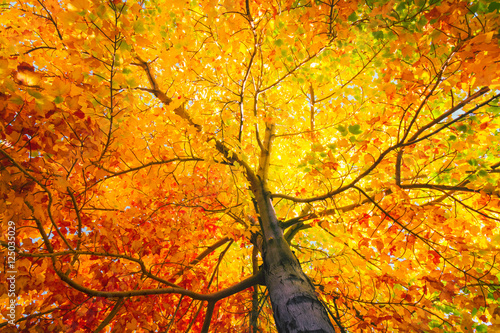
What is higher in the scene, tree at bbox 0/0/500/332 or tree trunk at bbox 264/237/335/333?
tree at bbox 0/0/500/332

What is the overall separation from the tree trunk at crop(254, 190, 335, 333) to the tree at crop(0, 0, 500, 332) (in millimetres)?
17

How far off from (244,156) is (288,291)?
5.01ft

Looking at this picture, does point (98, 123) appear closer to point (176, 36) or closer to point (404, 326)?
point (176, 36)

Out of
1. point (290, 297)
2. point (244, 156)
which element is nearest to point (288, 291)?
point (290, 297)

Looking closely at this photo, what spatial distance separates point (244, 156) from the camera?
8.97 feet

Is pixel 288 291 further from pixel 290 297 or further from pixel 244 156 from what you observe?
pixel 244 156

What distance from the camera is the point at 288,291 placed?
2053 millimetres

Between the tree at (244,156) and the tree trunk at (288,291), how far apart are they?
2 centimetres

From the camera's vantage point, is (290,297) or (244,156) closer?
(290,297)

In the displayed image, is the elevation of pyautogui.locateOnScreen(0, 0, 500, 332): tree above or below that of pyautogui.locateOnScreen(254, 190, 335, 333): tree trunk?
above

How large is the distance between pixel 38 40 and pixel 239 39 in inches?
125

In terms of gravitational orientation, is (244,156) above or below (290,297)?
above

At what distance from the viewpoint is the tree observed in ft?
5.82

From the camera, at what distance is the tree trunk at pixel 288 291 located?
5.82ft
